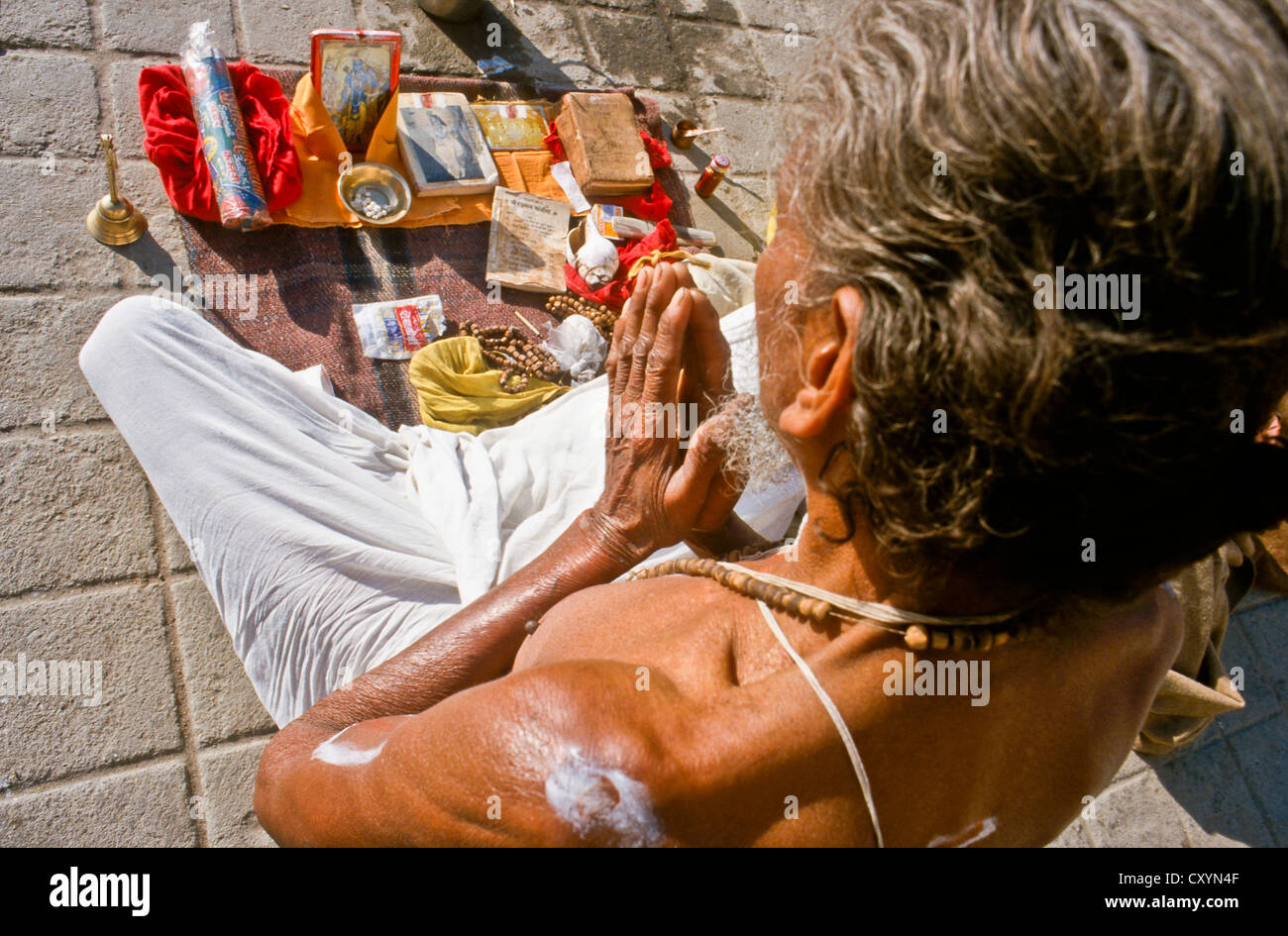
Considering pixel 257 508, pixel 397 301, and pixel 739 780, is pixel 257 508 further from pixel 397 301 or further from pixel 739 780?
pixel 739 780

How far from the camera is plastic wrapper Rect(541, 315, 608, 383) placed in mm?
3494

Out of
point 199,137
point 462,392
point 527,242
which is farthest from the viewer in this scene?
point 527,242

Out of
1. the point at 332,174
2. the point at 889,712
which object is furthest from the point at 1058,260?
the point at 332,174

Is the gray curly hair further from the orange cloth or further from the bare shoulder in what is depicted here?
the orange cloth

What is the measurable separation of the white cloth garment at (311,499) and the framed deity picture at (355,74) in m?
1.39

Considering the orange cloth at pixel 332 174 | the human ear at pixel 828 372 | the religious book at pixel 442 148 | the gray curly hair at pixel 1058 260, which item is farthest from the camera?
the religious book at pixel 442 148

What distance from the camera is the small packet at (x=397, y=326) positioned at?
10.9ft

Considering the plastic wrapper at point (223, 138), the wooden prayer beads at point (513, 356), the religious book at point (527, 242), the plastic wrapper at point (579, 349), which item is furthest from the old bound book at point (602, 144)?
the plastic wrapper at point (223, 138)

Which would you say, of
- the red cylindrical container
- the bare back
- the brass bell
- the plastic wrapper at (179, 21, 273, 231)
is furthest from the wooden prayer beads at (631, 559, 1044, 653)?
the red cylindrical container

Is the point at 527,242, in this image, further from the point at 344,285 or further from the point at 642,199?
the point at 344,285

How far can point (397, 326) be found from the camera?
11.0ft

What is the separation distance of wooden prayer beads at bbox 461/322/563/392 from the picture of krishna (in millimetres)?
1021

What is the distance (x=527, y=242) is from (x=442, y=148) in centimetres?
58

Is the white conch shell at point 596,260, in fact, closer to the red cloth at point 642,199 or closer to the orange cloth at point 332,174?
the red cloth at point 642,199
